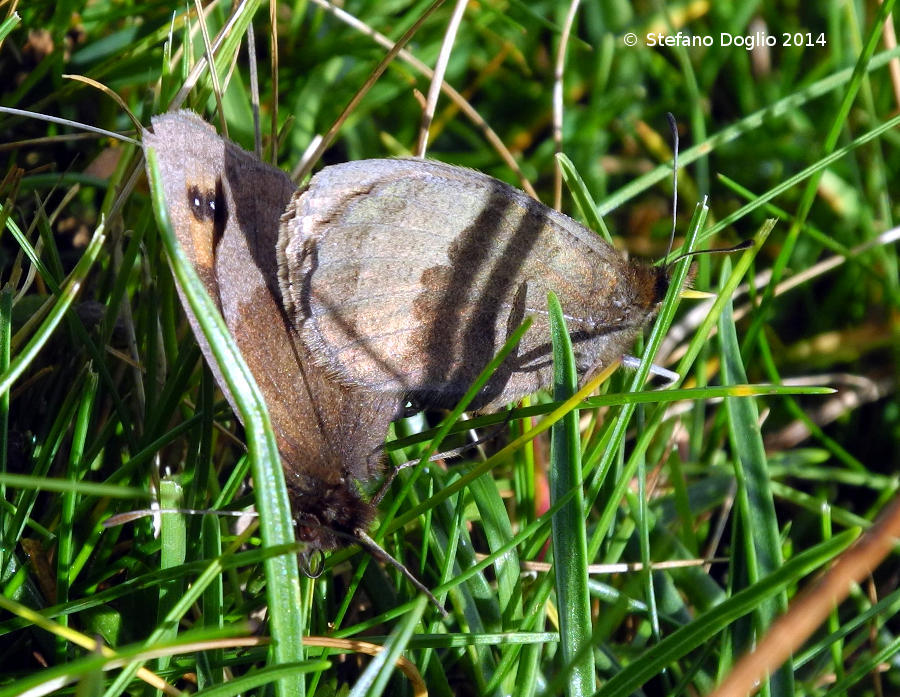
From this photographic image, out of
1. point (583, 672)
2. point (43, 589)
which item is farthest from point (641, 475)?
point (43, 589)

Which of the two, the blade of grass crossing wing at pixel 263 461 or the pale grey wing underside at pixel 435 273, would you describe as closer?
the blade of grass crossing wing at pixel 263 461

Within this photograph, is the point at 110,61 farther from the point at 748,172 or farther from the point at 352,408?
the point at 748,172

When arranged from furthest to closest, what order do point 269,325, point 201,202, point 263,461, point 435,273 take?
1. point 435,273
2. point 269,325
3. point 201,202
4. point 263,461

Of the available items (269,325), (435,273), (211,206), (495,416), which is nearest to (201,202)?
(211,206)

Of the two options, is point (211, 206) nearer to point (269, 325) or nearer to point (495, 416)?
point (269, 325)

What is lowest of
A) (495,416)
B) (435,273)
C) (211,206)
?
(495,416)

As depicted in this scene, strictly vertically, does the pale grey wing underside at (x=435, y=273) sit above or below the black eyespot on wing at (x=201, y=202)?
below

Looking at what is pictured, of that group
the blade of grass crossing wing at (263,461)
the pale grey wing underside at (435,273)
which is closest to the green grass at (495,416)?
the blade of grass crossing wing at (263,461)

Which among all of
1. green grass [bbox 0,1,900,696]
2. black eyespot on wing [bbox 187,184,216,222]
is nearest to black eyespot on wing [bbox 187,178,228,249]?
black eyespot on wing [bbox 187,184,216,222]

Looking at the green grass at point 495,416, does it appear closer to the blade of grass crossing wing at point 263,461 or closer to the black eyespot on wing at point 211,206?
the blade of grass crossing wing at point 263,461
